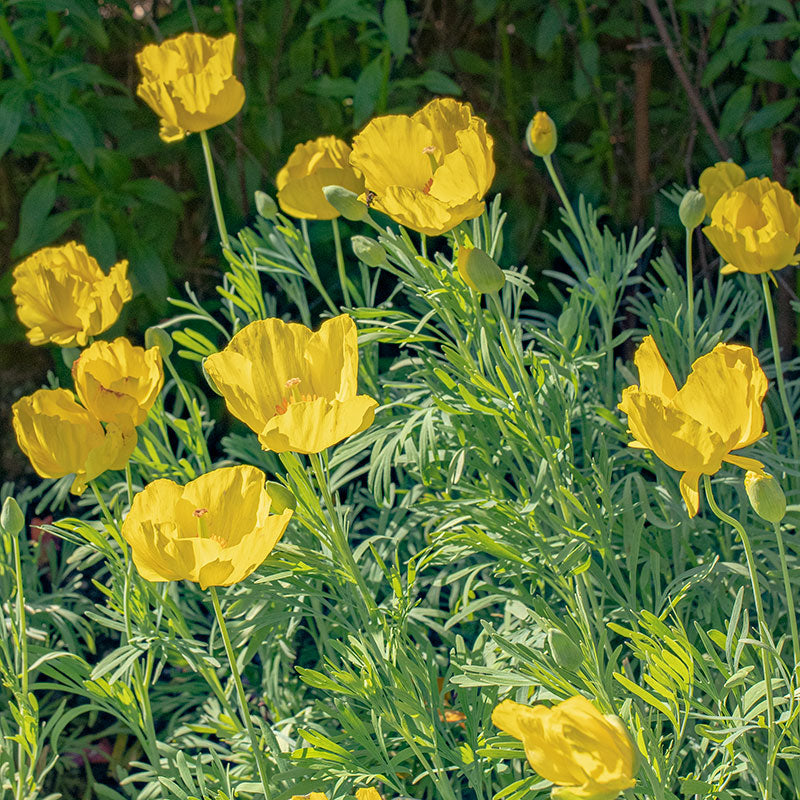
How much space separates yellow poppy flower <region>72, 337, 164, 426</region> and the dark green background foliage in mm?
777

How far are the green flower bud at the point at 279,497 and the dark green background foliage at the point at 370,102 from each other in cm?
97

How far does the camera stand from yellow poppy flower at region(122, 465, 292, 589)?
0.82 m

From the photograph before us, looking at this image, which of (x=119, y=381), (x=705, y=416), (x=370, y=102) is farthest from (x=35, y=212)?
(x=705, y=416)

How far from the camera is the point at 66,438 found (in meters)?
0.98

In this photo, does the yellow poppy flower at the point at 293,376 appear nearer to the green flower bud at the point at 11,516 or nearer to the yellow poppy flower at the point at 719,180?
the green flower bud at the point at 11,516

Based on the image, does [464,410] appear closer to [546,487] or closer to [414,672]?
[546,487]

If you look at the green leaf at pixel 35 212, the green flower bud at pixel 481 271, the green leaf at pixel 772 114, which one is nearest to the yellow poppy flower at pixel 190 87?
the green flower bud at pixel 481 271

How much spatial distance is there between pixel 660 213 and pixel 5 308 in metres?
1.35

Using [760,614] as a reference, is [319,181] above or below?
above

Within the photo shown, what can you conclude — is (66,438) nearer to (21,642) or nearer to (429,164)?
(21,642)

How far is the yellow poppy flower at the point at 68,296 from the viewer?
1194mm

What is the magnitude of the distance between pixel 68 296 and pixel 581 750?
0.85 meters

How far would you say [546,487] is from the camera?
1112mm

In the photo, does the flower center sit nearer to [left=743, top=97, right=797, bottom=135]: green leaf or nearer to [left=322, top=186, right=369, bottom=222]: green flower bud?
[left=322, top=186, right=369, bottom=222]: green flower bud
